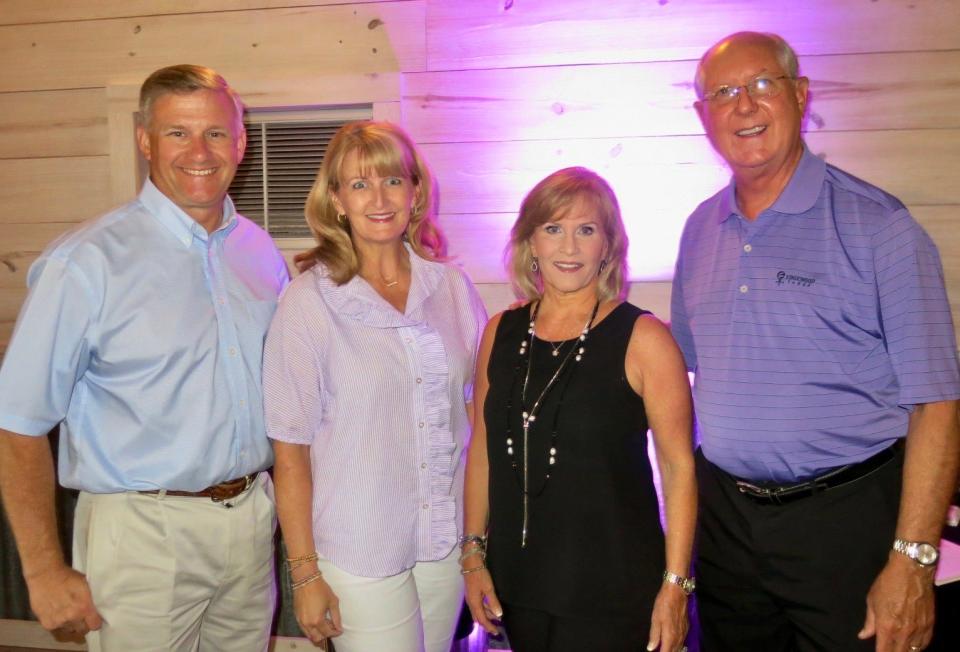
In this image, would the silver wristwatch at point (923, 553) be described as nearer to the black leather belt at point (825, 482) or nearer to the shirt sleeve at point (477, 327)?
the black leather belt at point (825, 482)

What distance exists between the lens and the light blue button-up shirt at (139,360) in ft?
5.44

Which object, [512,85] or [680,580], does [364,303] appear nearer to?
[680,580]

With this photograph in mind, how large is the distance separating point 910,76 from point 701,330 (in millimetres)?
1293

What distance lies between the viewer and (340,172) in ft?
6.13

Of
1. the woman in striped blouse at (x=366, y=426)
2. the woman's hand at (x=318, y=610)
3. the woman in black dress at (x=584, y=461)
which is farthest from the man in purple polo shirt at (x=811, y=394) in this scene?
the woman's hand at (x=318, y=610)

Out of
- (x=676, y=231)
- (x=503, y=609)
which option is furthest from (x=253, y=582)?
(x=676, y=231)

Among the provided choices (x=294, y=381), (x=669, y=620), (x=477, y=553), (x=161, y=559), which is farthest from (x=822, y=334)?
(x=161, y=559)

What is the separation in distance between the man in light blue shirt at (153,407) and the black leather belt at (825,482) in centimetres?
117

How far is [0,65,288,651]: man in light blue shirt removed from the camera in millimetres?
1667

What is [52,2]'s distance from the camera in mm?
2945

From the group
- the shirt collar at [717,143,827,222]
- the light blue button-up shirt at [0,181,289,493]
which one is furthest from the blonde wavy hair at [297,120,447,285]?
the shirt collar at [717,143,827,222]

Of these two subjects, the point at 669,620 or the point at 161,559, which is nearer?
the point at 669,620

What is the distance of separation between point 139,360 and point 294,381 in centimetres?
35

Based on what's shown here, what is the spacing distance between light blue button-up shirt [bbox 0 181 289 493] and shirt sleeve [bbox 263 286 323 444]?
136 mm
